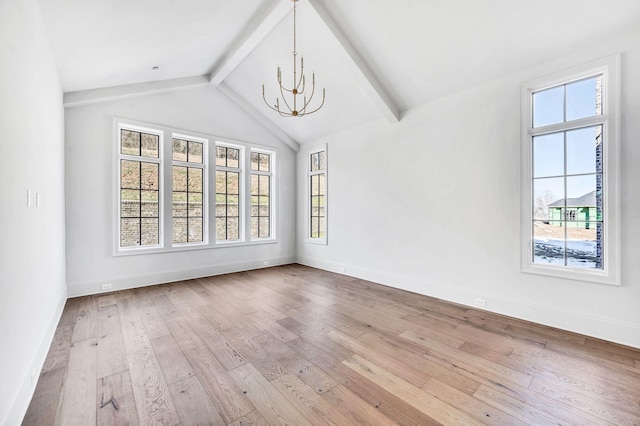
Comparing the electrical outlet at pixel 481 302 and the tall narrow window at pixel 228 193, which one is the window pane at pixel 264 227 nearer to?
the tall narrow window at pixel 228 193

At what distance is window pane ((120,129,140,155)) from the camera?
4.50m

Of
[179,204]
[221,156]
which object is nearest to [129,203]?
Answer: [179,204]

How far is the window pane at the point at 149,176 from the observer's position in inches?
184

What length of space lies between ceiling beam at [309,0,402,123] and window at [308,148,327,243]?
183 centimetres

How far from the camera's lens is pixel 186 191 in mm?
5090

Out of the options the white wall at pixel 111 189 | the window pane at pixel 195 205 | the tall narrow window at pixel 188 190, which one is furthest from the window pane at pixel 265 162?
the window pane at pixel 195 205

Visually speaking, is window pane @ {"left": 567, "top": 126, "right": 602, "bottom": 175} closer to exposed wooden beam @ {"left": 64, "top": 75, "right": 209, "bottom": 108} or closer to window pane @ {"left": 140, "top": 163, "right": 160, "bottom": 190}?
exposed wooden beam @ {"left": 64, "top": 75, "right": 209, "bottom": 108}

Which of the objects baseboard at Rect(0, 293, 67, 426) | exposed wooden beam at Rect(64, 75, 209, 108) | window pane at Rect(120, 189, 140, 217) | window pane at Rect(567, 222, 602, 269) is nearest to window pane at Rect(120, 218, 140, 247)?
window pane at Rect(120, 189, 140, 217)

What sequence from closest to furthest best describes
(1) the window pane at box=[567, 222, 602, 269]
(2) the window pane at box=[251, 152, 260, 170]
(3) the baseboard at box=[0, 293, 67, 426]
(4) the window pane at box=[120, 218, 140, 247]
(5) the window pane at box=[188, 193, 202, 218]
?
(3) the baseboard at box=[0, 293, 67, 426] < (1) the window pane at box=[567, 222, 602, 269] < (4) the window pane at box=[120, 218, 140, 247] < (5) the window pane at box=[188, 193, 202, 218] < (2) the window pane at box=[251, 152, 260, 170]

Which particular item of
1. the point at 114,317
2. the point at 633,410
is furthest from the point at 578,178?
the point at 114,317

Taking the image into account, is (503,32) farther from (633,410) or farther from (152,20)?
(152,20)

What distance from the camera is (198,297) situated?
3965 mm

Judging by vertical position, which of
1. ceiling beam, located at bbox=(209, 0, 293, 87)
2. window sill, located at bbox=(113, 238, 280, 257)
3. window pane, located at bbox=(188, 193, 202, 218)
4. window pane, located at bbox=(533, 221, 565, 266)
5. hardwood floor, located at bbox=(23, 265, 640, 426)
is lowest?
hardwood floor, located at bbox=(23, 265, 640, 426)

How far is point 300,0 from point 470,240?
372 centimetres
